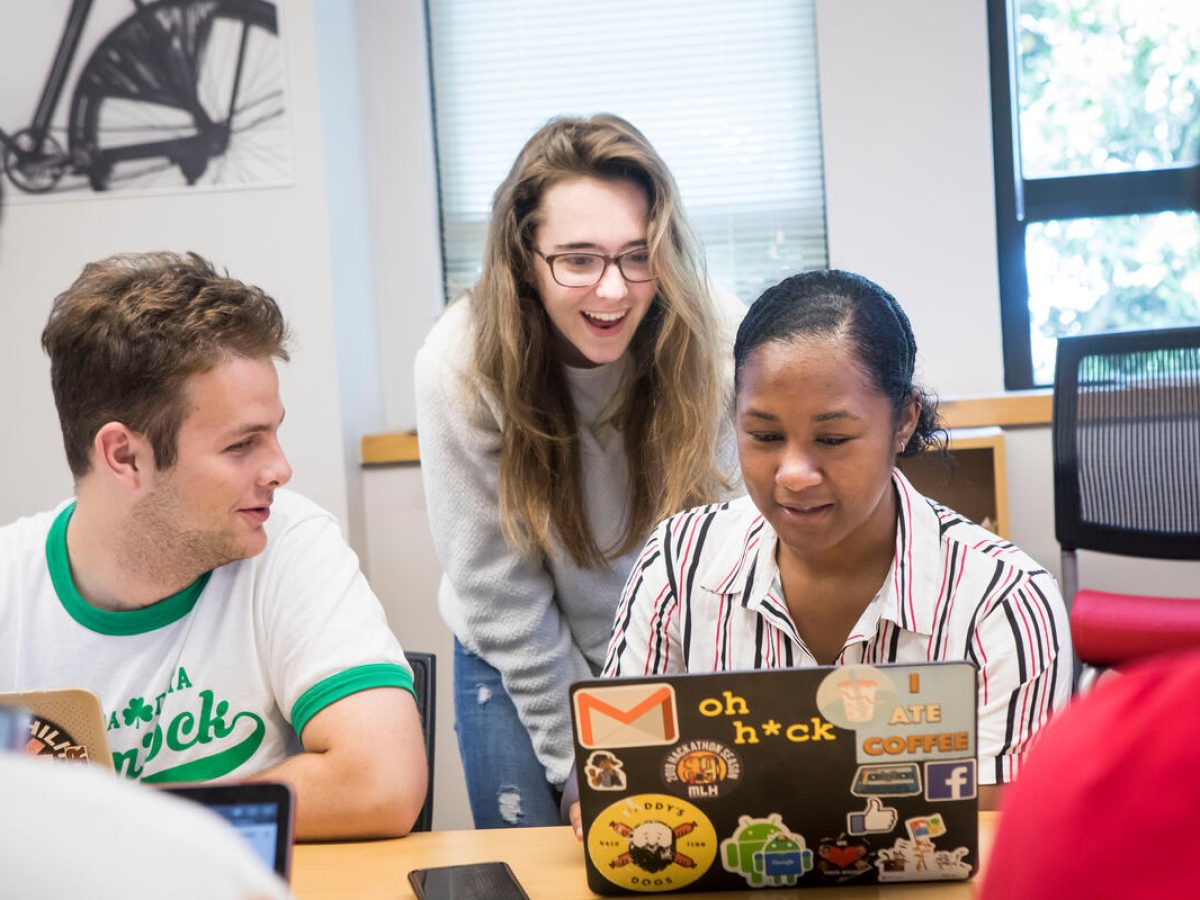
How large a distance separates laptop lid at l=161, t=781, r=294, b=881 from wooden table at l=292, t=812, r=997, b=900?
1.14ft

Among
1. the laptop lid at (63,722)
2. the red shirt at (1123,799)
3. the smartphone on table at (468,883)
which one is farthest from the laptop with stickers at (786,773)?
the red shirt at (1123,799)

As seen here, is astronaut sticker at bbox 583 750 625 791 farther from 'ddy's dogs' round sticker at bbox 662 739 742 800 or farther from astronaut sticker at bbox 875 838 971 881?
astronaut sticker at bbox 875 838 971 881

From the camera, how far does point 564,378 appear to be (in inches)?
80.4

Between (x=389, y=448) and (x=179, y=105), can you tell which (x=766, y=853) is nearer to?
(x=389, y=448)

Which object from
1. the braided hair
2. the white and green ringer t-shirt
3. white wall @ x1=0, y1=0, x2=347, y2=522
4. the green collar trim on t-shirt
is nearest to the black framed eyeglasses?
the braided hair

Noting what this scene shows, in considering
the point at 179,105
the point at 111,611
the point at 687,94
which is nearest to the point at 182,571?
the point at 111,611

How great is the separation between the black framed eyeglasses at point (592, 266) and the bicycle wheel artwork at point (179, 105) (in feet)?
4.44

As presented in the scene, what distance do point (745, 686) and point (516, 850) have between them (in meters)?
0.37

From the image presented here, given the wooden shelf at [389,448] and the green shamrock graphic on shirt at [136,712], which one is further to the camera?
the wooden shelf at [389,448]

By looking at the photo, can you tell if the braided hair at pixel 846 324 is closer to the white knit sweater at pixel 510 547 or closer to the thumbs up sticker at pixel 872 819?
the white knit sweater at pixel 510 547

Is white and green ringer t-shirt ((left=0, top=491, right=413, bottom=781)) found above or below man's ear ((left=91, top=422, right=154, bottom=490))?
below

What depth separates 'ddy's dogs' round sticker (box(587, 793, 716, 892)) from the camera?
111cm

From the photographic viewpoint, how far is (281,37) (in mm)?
3018

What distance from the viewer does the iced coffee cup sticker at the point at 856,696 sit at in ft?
3.48
